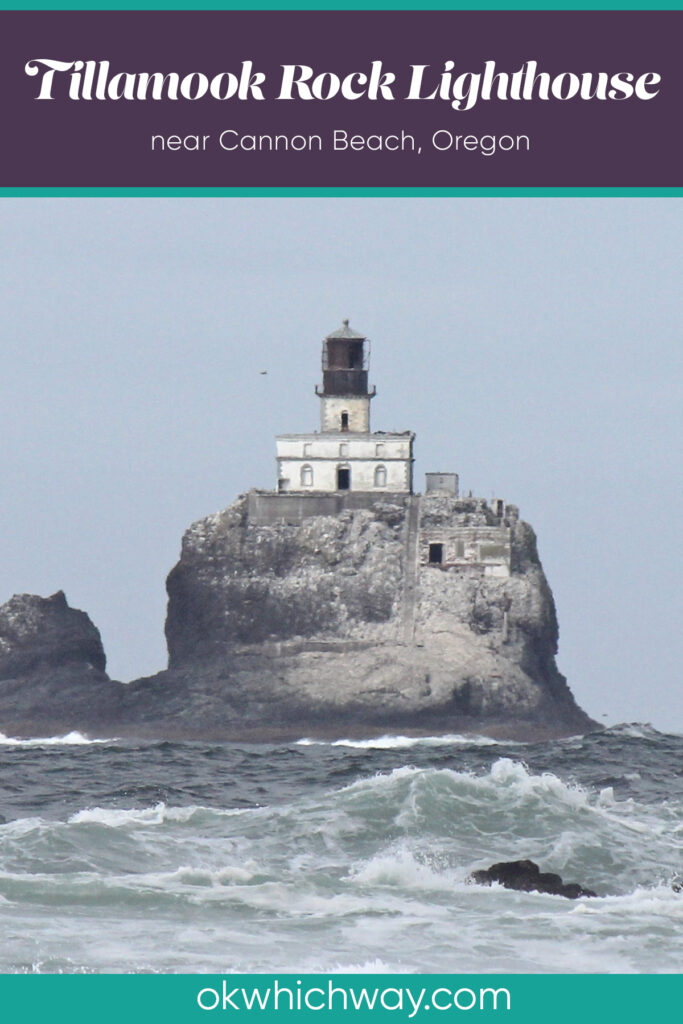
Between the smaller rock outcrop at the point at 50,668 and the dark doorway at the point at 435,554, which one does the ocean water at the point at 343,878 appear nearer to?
the smaller rock outcrop at the point at 50,668

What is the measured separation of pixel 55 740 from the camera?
7719 cm

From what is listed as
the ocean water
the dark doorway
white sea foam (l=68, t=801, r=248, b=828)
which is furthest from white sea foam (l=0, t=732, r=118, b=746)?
white sea foam (l=68, t=801, r=248, b=828)

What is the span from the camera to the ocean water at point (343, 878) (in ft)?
74.8

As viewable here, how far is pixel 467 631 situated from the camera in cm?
7925

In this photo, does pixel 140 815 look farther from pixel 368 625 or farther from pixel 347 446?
pixel 347 446

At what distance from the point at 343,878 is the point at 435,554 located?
5400 centimetres

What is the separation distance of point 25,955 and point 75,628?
2437 inches

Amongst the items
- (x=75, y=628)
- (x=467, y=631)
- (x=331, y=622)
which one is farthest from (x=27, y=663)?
(x=467, y=631)

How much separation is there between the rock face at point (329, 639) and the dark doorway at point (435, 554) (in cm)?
12

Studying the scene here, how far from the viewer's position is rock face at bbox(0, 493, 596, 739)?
7806 cm

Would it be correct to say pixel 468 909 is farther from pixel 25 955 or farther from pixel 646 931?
pixel 25 955

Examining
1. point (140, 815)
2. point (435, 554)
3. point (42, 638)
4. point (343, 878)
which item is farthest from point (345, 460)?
point (343, 878)

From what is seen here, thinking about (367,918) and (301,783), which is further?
(301,783)

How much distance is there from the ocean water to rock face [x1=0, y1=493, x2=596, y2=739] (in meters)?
36.6
